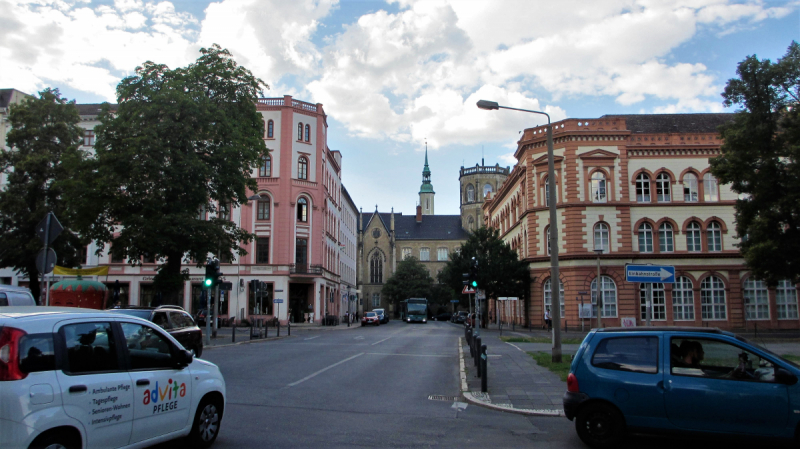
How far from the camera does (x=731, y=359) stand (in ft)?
23.4

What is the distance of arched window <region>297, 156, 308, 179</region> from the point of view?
52.1m

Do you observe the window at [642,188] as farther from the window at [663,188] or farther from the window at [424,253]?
the window at [424,253]

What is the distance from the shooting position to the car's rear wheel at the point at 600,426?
7.43 m

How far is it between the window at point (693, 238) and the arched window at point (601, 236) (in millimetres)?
5706

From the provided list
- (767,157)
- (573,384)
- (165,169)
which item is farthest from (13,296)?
(767,157)

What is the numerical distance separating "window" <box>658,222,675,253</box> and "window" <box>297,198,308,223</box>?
28404 mm

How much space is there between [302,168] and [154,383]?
155 ft

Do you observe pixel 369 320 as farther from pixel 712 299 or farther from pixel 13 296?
pixel 13 296

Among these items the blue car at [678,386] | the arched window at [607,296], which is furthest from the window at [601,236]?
the blue car at [678,386]

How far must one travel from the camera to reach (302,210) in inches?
2066

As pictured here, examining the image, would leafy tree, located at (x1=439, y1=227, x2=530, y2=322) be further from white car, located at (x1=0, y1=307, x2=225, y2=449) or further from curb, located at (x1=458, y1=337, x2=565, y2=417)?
white car, located at (x1=0, y1=307, x2=225, y2=449)

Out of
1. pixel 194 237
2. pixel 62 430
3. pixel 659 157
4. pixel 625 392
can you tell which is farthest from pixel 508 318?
pixel 62 430

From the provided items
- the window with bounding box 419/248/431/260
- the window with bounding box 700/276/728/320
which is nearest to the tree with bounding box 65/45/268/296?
the window with bounding box 700/276/728/320

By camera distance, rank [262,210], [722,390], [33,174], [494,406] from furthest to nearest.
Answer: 1. [262,210]
2. [33,174]
3. [494,406]
4. [722,390]
